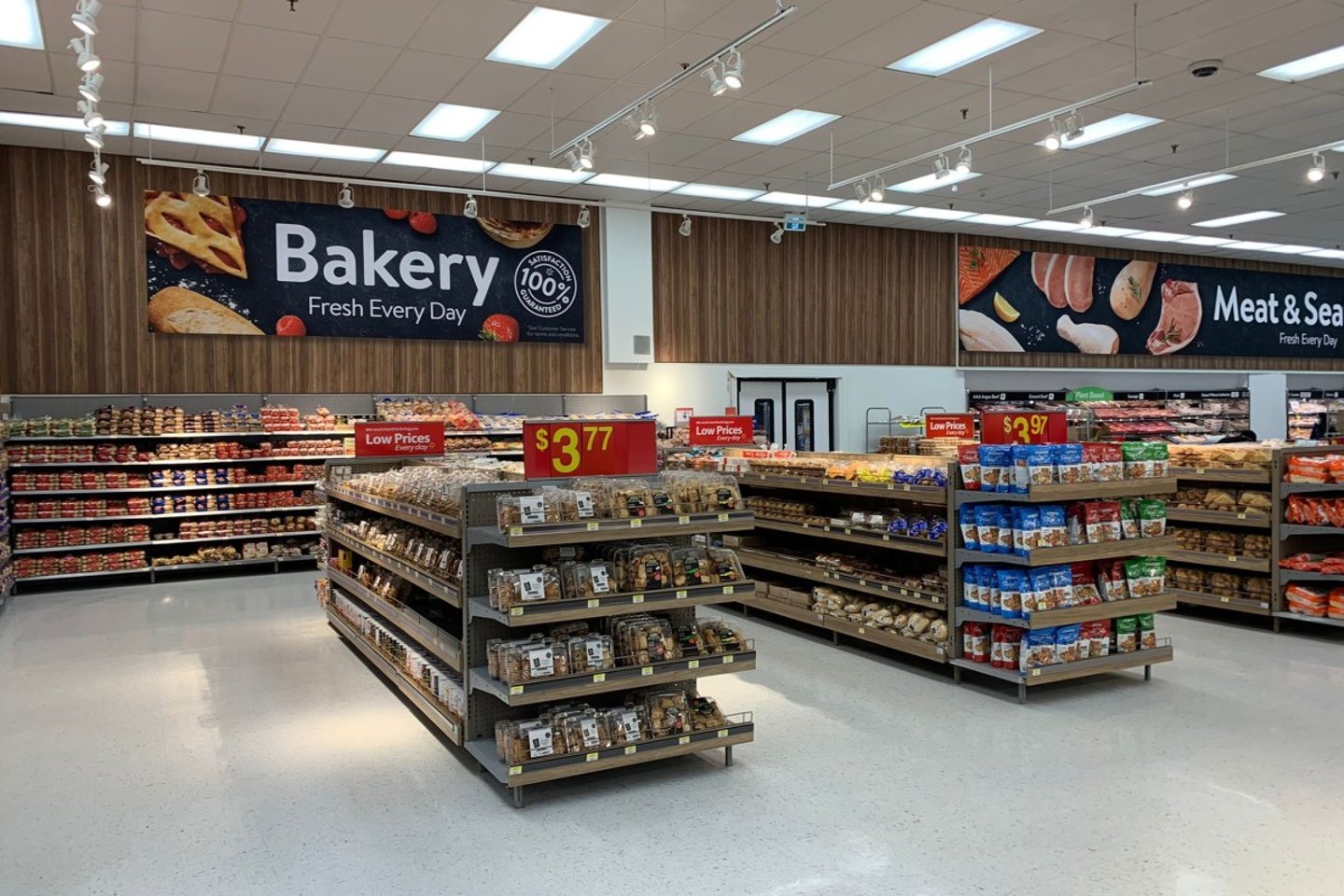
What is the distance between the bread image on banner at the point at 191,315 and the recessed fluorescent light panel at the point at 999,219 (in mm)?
9968

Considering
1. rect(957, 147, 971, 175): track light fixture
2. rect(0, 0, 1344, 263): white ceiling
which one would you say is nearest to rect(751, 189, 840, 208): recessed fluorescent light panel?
rect(0, 0, 1344, 263): white ceiling

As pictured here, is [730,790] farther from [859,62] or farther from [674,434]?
[674,434]

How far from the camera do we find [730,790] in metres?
4.14

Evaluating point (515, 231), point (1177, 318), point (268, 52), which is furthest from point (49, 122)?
point (1177, 318)

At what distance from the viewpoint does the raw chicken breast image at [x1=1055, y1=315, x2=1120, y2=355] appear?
1611cm

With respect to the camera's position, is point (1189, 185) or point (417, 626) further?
point (1189, 185)

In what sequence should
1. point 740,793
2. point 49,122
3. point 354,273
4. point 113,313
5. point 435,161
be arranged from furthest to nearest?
point 354,273, point 435,161, point 113,313, point 49,122, point 740,793

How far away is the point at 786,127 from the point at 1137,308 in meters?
10.4

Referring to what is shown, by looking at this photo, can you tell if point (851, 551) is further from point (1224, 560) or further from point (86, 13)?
point (86, 13)

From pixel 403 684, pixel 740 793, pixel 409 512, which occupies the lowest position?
pixel 740 793

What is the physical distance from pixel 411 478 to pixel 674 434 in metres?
6.16

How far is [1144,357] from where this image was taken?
17000 millimetres

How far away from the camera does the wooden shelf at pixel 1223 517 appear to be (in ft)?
23.4

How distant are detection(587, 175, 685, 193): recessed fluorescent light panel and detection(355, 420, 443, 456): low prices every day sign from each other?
15.3 ft
